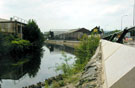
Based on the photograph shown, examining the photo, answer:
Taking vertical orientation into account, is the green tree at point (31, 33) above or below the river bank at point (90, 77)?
above

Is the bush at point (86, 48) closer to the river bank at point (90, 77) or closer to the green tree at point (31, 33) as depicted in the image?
the river bank at point (90, 77)

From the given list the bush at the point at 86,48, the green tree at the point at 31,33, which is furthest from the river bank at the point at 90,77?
the green tree at the point at 31,33

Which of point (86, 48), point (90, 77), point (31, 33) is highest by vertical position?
point (31, 33)

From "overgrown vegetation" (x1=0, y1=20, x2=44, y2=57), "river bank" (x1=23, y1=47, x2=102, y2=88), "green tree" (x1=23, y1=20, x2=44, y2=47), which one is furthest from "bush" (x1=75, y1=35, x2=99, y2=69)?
"green tree" (x1=23, y1=20, x2=44, y2=47)

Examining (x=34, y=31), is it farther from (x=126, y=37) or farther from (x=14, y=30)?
(x=126, y=37)

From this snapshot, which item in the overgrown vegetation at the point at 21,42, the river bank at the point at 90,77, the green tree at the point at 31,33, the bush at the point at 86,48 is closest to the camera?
the river bank at the point at 90,77

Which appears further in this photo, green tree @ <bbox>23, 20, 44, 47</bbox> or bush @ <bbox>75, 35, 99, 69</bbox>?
green tree @ <bbox>23, 20, 44, 47</bbox>

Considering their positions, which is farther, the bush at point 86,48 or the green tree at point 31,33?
the green tree at point 31,33

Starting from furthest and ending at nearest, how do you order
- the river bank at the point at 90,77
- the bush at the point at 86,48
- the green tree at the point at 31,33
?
1. the green tree at the point at 31,33
2. the bush at the point at 86,48
3. the river bank at the point at 90,77

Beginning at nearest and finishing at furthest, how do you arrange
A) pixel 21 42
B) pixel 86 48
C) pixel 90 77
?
pixel 90 77, pixel 86 48, pixel 21 42

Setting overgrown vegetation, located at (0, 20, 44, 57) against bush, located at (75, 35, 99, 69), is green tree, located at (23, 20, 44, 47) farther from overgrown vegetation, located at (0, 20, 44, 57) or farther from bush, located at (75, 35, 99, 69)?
bush, located at (75, 35, 99, 69)

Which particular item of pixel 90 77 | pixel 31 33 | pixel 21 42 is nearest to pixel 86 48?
pixel 90 77

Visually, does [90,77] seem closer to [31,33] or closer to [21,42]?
[21,42]

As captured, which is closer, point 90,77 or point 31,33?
point 90,77
